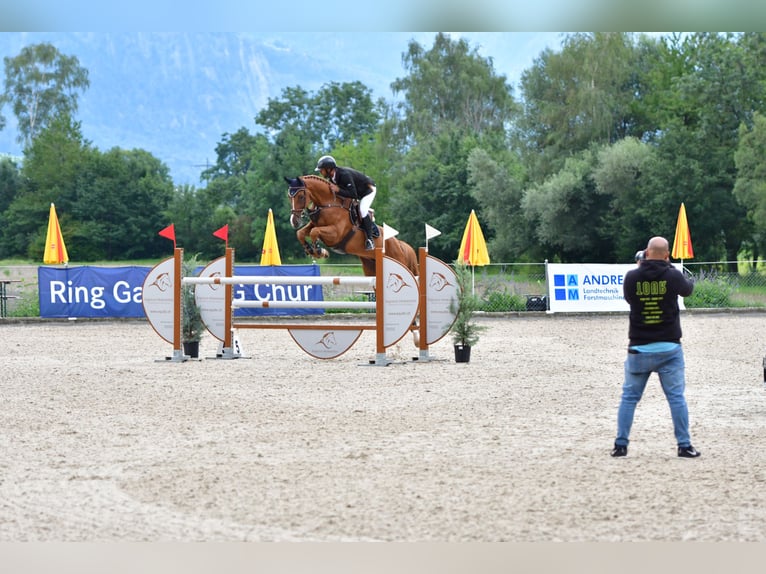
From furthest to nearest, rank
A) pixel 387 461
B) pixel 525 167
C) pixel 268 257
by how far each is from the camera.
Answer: pixel 525 167 → pixel 268 257 → pixel 387 461

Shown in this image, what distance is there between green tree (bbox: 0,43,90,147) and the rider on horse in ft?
201

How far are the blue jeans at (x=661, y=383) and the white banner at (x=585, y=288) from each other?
17.9m

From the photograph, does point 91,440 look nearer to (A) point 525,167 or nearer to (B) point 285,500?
(B) point 285,500

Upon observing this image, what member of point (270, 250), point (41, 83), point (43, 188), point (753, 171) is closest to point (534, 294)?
point (270, 250)

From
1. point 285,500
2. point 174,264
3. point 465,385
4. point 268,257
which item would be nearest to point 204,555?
point 285,500

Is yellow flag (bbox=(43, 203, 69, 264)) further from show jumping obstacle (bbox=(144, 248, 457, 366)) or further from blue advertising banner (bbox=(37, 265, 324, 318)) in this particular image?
show jumping obstacle (bbox=(144, 248, 457, 366))

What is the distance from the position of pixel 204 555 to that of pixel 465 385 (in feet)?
25.5

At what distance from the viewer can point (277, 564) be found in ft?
16.3

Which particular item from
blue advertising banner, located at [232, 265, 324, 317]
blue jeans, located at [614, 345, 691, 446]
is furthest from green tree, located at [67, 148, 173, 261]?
blue jeans, located at [614, 345, 691, 446]

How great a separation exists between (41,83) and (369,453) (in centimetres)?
7187

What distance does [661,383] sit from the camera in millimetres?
7793

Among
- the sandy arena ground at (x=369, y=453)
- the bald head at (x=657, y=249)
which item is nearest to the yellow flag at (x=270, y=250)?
the sandy arena ground at (x=369, y=453)

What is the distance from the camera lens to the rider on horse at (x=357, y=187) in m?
15.8

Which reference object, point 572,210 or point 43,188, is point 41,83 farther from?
point 572,210
